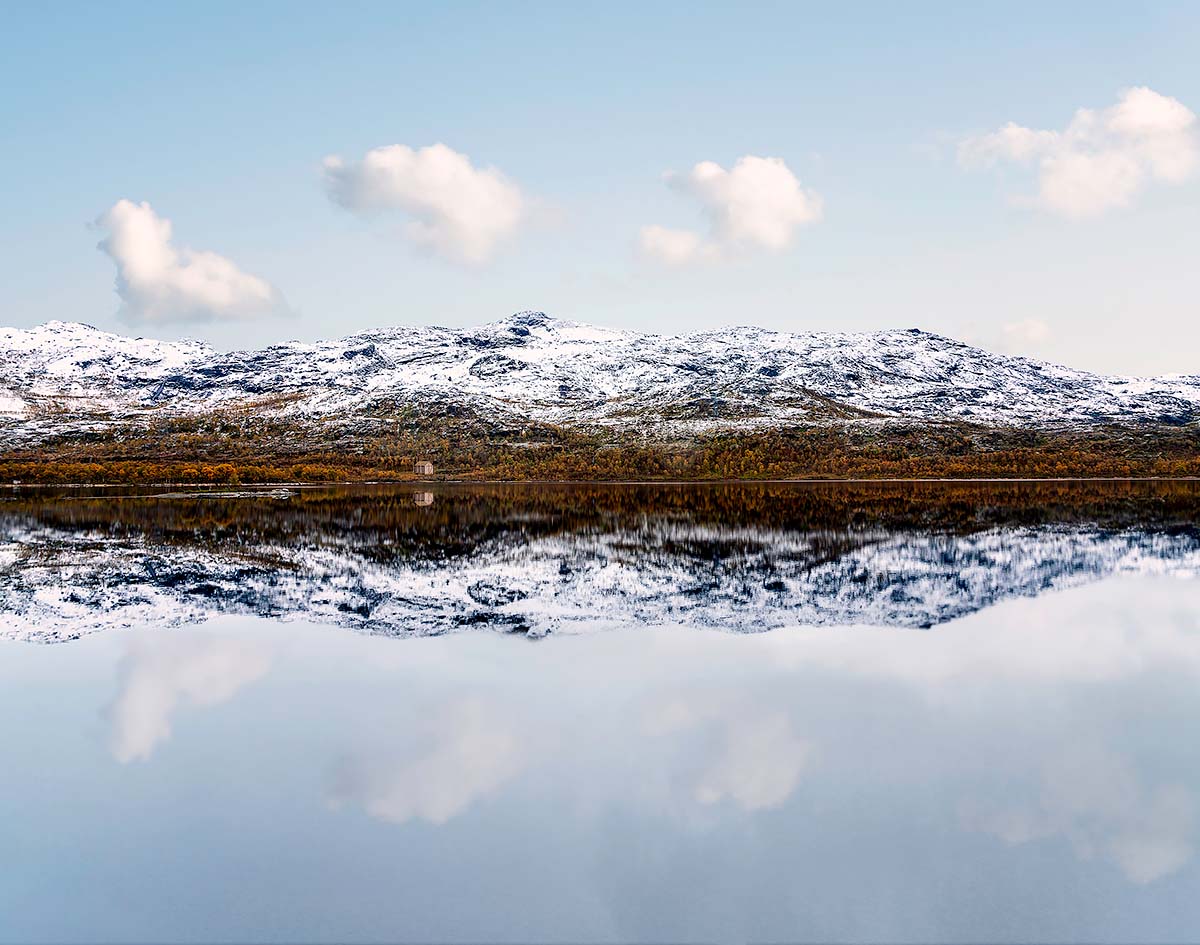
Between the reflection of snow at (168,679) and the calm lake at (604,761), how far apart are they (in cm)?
9

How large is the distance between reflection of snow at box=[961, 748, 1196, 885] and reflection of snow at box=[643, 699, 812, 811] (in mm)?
2103

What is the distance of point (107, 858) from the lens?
8.76 meters

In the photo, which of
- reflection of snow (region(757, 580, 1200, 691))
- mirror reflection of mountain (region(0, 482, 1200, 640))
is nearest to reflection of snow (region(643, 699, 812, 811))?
reflection of snow (region(757, 580, 1200, 691))

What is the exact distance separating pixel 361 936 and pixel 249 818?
2.95 meters

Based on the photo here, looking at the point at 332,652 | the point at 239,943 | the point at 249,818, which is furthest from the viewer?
the point at 332,652

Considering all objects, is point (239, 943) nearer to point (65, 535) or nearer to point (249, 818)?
point (249, 818)

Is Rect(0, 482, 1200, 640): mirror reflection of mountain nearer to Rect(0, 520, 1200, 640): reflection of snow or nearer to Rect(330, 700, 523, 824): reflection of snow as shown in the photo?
Rect(0, 520, 1200, 640): reflection of snow

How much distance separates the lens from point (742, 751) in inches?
453

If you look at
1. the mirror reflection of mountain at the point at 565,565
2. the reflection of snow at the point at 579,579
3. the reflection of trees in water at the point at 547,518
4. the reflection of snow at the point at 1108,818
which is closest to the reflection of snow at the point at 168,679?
the reflection of snow at the point at 579,579

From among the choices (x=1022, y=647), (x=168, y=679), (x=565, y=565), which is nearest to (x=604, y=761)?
(x=168, y=679)

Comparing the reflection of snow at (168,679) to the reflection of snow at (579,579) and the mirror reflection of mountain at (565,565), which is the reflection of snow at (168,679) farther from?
the mirror reflection of mountain at (565,565)

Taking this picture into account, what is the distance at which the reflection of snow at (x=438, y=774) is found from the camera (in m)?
9.88

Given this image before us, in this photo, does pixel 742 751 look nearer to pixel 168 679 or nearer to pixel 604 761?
pixel 604 761

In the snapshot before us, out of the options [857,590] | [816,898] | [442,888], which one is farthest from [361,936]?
[857,590]
